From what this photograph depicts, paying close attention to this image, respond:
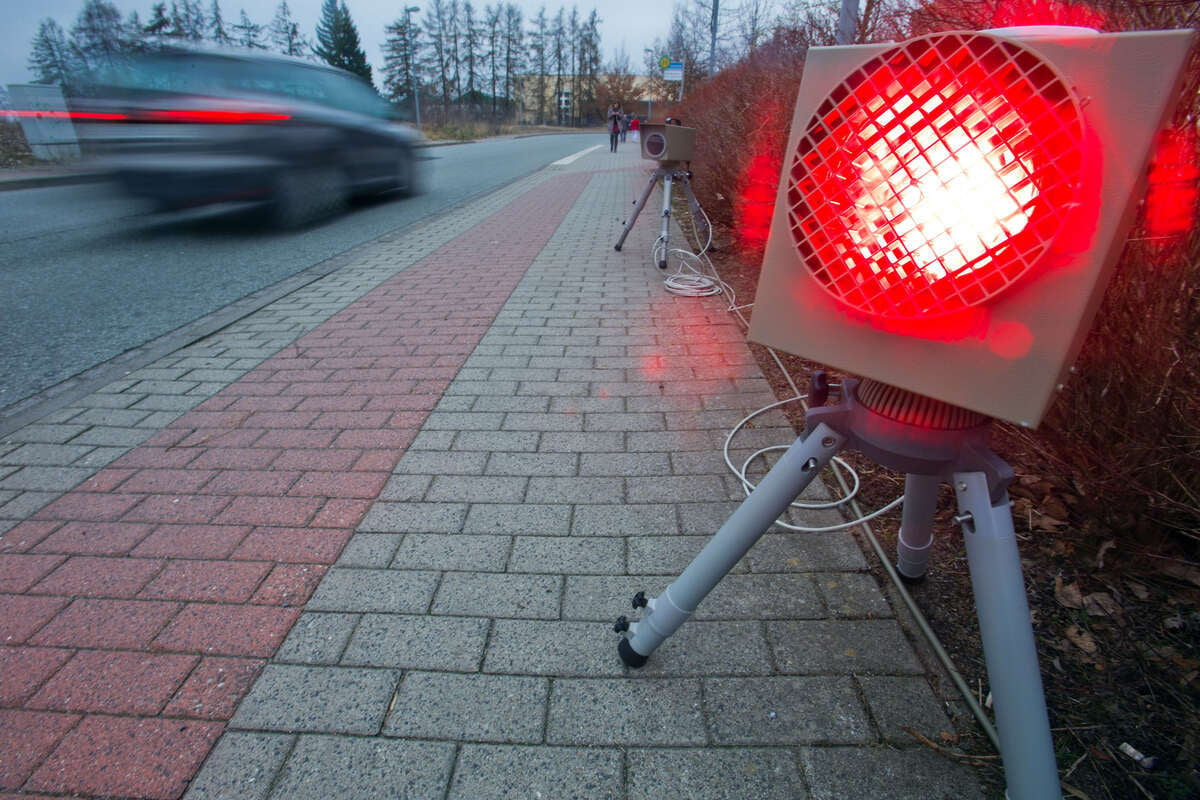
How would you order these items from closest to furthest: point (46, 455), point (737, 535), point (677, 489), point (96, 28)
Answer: point (737, 535), point (677, 489), point (46, 455), point (96, 28)

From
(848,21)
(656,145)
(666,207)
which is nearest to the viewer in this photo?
(848,21)

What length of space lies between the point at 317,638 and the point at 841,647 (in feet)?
4.76

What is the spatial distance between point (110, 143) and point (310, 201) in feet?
6.85

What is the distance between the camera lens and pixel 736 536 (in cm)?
130

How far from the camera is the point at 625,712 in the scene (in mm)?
1595

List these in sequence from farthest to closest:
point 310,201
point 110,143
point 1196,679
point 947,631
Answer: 1. point 310,201
2. point 110,143
3. point 947,631
4. point 1196,679

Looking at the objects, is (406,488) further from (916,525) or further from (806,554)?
(916,525)

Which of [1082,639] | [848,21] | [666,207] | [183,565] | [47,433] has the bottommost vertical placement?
[47,433]

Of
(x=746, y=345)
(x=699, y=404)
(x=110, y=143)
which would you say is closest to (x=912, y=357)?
(x=699, y=404)

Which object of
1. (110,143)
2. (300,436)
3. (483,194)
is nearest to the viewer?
(300,436)

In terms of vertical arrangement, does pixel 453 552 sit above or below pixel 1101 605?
below

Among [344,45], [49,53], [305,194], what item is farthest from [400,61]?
[305,194]

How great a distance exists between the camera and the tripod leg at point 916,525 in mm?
1675

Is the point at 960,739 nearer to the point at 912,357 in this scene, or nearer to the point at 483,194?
the point at 912,357
